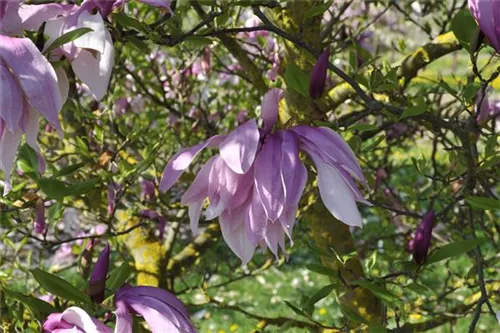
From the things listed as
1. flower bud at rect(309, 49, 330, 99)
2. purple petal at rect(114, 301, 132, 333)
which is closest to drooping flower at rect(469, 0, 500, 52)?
flower bud at rect(309, 49, 330, 99)

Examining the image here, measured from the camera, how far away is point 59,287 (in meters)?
0.97

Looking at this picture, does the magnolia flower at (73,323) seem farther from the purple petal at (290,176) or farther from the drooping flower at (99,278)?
the purple petal at (290,176)

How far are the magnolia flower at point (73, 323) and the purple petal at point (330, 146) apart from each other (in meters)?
0.30

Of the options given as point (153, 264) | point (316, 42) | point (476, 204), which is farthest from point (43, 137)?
point (476, 204)

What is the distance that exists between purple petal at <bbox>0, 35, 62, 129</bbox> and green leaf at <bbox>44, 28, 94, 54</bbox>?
0.07 meters

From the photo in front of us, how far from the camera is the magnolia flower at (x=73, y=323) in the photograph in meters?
0.82

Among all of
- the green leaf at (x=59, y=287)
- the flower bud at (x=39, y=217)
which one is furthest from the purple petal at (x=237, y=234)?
the flower bud at (x=39, y=217)

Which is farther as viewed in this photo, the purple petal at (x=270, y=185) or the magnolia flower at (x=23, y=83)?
the purple petal at (x=270, y=185)

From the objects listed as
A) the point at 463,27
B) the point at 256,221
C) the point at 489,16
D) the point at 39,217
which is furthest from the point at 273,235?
the point at 39,217

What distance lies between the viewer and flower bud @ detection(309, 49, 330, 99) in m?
1.03

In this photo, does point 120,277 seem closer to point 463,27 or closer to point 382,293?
point 382,293

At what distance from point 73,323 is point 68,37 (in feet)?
1.02

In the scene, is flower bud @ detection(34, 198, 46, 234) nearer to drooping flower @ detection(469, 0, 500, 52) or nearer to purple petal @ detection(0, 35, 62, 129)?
purple petal @ detection(0, 35, 62, 129)

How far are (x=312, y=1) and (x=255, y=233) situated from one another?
0.90 metres
